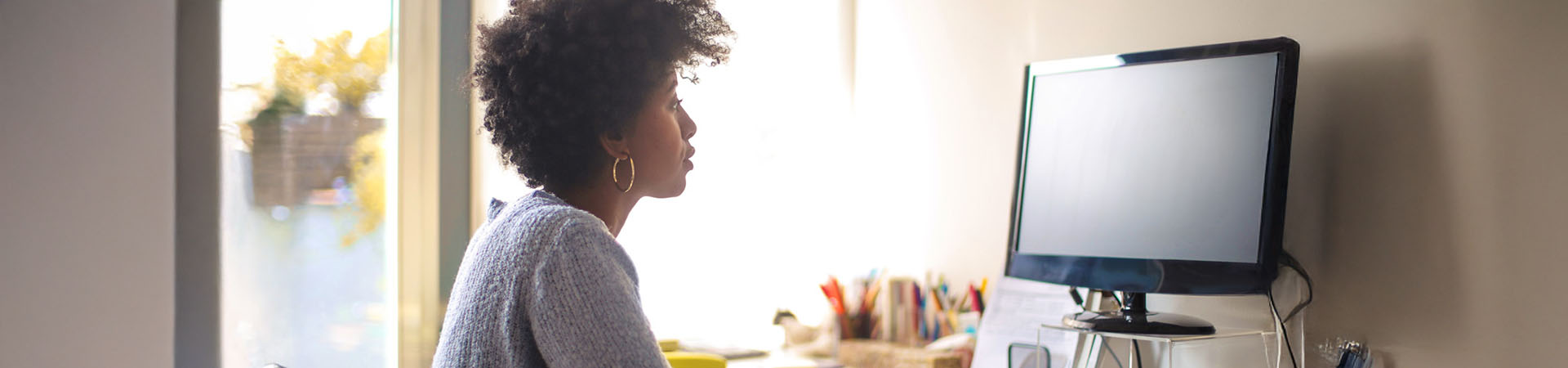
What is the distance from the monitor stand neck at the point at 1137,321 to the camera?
1.34m

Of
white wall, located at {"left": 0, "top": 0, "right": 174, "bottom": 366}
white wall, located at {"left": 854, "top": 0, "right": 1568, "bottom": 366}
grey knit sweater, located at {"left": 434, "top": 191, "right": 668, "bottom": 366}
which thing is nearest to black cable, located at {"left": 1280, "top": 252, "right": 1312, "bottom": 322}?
white wall, located at {"left": 854, "top": 0, "right": 1568, "bottom": 366}

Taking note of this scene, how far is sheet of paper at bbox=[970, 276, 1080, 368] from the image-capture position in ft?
5.32

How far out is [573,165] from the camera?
1054mm

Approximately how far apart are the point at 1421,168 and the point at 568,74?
103 centimetres

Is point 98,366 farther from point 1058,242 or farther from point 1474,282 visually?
point 1474,282

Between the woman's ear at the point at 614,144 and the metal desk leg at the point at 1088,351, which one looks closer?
the woman's ear at the point at 614,144

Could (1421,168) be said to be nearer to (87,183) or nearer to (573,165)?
(573,165)

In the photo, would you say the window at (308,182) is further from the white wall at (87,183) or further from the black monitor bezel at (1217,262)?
the black monitor bezel at (1217,262)

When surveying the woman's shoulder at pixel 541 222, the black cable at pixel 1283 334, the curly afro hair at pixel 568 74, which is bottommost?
the black cable at pixel 1283 334

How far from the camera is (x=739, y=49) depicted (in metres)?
2.53

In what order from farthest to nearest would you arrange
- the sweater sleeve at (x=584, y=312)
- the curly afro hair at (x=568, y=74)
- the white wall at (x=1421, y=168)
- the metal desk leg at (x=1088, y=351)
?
the metal desk leg at (x=1088, y=351) → the white wall at (x=1421, y=168) → the curly afro hair at (x=568, y=74) → the sweater sleeve at (x=584, y=312)

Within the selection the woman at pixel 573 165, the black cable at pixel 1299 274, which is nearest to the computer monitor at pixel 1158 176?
the black cable at pixel 1299 274

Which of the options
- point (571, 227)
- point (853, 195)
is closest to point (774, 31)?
point (853, 195)

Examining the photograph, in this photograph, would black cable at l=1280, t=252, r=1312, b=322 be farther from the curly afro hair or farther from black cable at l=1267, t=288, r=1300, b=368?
the curly afro hair
